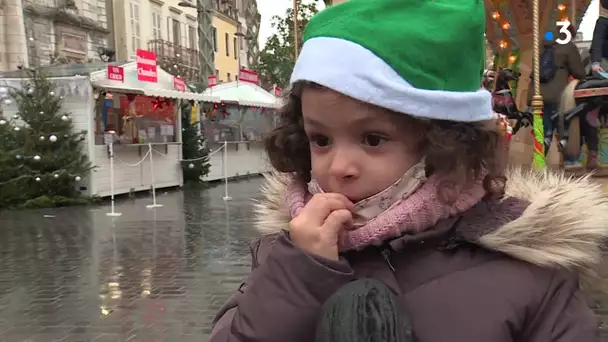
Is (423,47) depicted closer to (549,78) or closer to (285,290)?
(285,290)

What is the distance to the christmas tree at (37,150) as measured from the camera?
47.3 feet

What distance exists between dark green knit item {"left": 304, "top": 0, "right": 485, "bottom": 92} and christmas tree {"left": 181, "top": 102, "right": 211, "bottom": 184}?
18398 mm

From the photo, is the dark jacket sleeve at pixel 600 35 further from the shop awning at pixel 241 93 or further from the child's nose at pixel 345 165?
the shop awning at pixel 241 93

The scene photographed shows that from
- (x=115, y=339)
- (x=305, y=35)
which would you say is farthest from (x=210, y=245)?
(x=305, y=35)

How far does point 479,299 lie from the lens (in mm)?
1333

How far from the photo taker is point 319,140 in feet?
4.89

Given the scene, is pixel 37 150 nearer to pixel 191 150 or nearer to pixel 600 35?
pixel 191 150

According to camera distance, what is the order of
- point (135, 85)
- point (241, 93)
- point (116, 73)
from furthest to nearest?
1. point (241, 93)
2. point (135, 85)
3. point (116, 73)

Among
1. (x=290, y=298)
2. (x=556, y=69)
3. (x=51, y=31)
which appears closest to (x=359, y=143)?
(x=290, y=298)

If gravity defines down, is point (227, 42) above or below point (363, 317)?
above

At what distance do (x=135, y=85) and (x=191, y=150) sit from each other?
4.30m

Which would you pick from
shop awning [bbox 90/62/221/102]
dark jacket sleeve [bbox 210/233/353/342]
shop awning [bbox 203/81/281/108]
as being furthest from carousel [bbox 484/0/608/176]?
shop awning [bbox 203/81/281/108]

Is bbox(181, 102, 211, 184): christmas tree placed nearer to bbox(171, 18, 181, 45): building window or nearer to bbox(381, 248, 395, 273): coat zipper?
bbox(381, 248, 395, 273): coat zipper

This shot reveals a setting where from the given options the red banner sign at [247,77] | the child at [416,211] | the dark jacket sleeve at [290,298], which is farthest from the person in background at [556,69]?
the red banner sign at [247,77]
